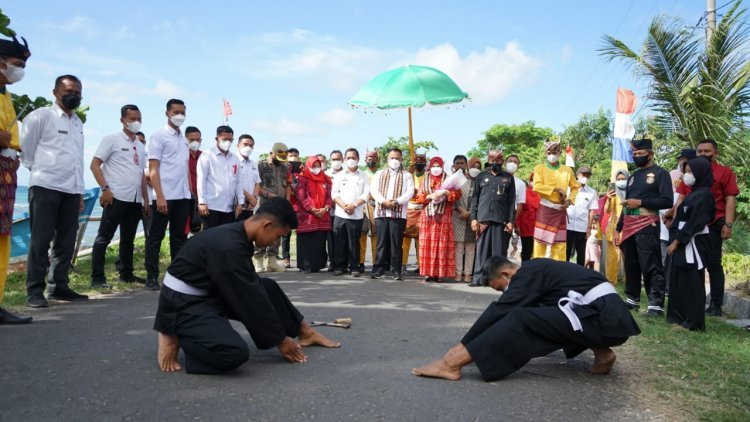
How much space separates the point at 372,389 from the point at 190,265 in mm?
1491

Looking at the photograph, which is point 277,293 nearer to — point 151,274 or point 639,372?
point 639,372

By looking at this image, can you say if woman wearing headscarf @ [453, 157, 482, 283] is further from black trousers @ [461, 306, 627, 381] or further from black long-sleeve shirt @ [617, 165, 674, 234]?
black trousers @ [461, 306, 627, 381]

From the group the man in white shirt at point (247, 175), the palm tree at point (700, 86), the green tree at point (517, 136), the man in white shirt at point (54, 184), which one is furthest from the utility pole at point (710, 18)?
the green tree at point (517, 136)

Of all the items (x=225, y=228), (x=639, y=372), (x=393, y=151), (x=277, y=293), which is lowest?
(x=639, y=372)

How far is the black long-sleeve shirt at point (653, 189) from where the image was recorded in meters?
6.52

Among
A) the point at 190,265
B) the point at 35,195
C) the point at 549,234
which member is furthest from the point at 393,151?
the point at 190,265

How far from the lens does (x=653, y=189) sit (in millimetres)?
6629

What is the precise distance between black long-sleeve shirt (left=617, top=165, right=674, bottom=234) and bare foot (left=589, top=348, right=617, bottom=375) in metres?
2.91

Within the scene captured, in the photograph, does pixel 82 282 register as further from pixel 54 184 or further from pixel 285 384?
pixel 285 384

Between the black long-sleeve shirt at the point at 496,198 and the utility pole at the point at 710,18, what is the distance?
5765mm

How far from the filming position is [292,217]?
4117mm

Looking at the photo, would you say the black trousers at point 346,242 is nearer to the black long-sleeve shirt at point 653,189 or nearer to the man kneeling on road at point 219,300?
the black long-sleeve shirt at point 653,189

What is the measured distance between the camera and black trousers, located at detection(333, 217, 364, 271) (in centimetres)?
943

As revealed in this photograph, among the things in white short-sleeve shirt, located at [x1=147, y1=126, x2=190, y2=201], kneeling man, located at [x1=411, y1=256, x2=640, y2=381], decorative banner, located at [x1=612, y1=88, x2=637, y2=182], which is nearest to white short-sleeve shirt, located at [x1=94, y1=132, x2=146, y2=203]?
white short-sleeve shirt, located at [x1=147, y1=126, x2=190, y2=201]
